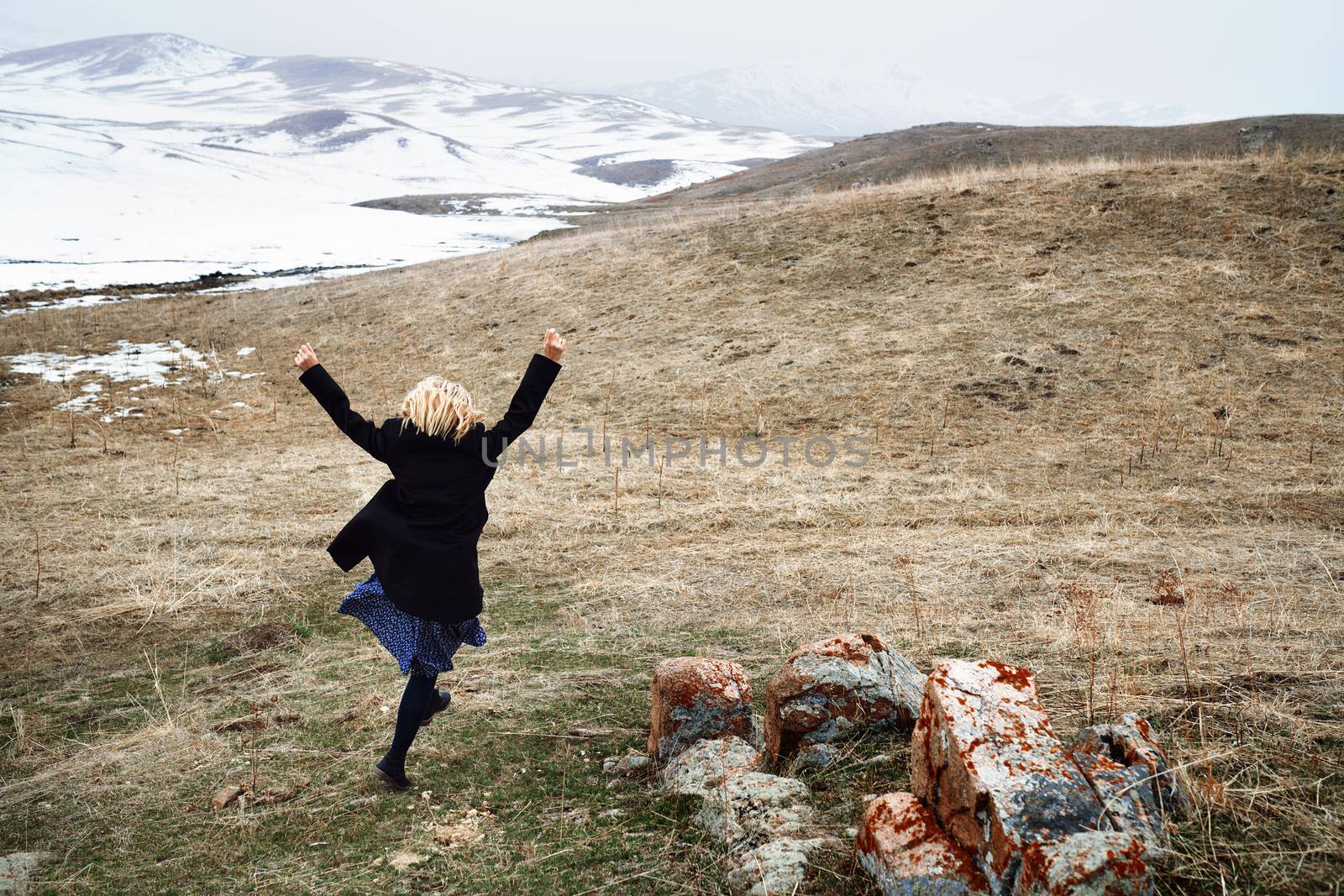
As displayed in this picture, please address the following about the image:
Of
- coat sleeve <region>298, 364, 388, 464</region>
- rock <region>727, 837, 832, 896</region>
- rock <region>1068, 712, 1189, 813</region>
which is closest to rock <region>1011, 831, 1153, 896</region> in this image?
rock <region>1068, 712, 1189, 813</region>

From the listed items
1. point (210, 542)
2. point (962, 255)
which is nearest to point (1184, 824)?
point (210, 542)

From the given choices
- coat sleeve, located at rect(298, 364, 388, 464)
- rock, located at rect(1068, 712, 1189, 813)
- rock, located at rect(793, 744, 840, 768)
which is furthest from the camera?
coat sleeve, located at rect(298, 364, 388, 464)

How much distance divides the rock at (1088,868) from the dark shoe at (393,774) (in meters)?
3.06

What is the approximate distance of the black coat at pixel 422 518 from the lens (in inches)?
158

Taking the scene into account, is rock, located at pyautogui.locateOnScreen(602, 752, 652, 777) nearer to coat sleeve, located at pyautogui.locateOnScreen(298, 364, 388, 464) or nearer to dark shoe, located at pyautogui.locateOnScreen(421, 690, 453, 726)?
dark shoe, located at pyautogui.locateOnScreen(421, 690, 453, 726)

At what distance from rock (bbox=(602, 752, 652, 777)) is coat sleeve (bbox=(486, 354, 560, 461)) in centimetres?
186

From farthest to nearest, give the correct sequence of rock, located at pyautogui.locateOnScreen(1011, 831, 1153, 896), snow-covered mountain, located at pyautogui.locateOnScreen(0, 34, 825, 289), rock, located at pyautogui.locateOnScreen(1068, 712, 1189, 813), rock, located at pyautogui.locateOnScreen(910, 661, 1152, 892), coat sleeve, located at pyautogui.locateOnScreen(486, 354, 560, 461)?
snow-covered mountain, located at pyautogui.locateOnScreen(0, 34, 825, 289)
coat sleeve, located at pyautogui.locateOnScreen(486, 354, 560, 461)
rock, located at pyautogui.locateOnScreen(1068, 712, 1189, 813)
rock, located at pyautogui.locateOnScreen(910, 661, 1152, 892)
rock, located at pyautogui.locateOnScreen(1011, 831, 1153, 896)

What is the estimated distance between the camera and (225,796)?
4.21 metres

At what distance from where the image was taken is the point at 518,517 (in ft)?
32.4

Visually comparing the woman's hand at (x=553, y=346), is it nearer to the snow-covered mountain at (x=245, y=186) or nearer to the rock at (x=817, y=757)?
the rock at (x=817, y=757)

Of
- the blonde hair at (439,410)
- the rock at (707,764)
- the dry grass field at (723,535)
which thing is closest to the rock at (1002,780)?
the dry grass field at (723,535)

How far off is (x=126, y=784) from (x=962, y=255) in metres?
17.7

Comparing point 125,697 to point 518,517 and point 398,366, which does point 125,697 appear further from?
point 398,366

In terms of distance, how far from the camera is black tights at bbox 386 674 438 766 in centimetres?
411
